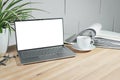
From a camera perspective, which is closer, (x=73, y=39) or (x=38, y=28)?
(x=38, y=28)

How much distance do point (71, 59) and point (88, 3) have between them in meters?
1.02

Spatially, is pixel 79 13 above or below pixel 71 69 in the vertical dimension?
above

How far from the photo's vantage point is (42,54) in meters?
1.24

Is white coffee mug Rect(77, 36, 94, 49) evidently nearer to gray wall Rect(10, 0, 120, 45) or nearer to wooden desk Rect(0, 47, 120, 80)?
wooden desk Rect(0, 47, 120, 80)

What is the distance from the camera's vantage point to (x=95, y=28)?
Answer: 159 centimetres

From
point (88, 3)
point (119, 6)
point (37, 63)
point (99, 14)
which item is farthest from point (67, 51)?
point (119, 6)

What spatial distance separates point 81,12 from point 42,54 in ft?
3.07

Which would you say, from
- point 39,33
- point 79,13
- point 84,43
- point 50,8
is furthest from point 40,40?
point 79,13

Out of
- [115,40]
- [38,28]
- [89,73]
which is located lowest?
[89,73]

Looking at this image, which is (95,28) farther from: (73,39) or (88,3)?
(88,3)

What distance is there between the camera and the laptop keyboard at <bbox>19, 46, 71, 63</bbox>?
1.18 metres

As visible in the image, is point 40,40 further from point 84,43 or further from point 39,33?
point 84,43

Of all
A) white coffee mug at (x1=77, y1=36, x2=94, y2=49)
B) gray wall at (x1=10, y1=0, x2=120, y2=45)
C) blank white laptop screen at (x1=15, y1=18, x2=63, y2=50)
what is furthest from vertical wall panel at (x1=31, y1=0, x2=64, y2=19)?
white coffee mug at (x1=77, y1=36, x2=94, y2=49)

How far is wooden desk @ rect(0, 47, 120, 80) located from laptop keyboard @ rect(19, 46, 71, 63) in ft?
0.17
